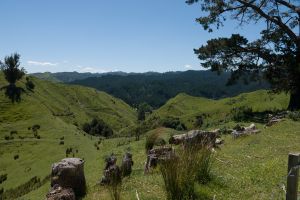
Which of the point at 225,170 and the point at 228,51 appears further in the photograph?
the point at 228,51

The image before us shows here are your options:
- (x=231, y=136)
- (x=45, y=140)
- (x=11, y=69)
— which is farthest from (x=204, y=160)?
(x=11, y=69)

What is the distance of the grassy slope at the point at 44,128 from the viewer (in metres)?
65.0

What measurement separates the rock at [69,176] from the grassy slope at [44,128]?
5722mm

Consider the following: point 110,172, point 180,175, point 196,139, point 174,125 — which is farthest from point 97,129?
point 180,175

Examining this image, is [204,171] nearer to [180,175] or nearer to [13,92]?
[180,175]

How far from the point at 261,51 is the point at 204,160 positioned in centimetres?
2838

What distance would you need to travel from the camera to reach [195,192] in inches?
405

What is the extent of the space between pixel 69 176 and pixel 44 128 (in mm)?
87935

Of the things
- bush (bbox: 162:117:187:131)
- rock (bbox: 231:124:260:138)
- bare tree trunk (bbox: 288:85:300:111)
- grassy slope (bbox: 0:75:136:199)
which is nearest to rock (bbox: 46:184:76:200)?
grassy slope (bbox: 0:75:136:199)

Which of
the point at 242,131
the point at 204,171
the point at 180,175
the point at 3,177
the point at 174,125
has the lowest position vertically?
the point at 3,177

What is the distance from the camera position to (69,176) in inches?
525

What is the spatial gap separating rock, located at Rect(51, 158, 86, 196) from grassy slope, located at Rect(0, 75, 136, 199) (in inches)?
225

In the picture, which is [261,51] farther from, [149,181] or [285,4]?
[149,181]

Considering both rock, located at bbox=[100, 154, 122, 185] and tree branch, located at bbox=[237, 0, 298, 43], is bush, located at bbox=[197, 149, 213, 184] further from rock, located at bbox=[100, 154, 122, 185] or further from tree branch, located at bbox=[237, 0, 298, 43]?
tree branch, located at bbox=[237, 0, 298, 43]
